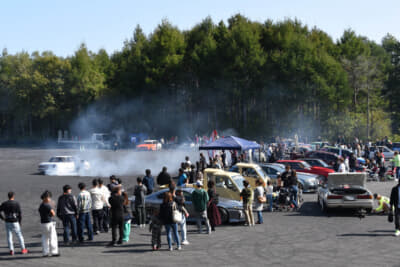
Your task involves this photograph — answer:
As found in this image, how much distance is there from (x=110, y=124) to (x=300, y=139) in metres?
32.0

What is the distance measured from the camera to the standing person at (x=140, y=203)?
1436cm

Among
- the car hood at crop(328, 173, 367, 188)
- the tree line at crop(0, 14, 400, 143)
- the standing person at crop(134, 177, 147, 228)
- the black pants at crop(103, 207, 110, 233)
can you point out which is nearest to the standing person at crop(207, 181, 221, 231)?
the standing person at crop(134, 177, 147, 228)

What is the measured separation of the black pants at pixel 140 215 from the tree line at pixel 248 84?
4546cm

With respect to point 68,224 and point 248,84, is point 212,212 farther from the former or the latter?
point 248,84

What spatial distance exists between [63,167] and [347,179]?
73.1 feet

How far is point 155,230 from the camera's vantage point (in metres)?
11.6

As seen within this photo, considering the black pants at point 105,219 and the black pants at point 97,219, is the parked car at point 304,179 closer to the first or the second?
the black pants at point 105,219

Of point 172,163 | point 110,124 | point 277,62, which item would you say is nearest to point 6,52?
point 110,124

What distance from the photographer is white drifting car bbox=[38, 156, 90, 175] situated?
3341 centimetres

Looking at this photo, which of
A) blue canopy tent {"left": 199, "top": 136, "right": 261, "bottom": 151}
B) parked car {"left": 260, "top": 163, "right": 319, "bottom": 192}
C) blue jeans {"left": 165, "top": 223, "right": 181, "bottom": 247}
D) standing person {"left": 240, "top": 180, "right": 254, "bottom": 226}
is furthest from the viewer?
blue canopy tent {"left": 199, "top": 136, "right": 261, "bottom": 151}

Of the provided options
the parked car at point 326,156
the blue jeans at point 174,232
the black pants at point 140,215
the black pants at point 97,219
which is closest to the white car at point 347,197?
the black pants at point 140,215

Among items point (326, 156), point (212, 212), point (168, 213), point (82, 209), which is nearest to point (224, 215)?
point (212, 212)

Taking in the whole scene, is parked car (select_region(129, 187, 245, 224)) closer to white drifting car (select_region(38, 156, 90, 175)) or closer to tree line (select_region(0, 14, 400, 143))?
white drifting car (select_region(38, 156, 90, 175))

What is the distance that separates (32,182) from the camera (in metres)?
28.2
